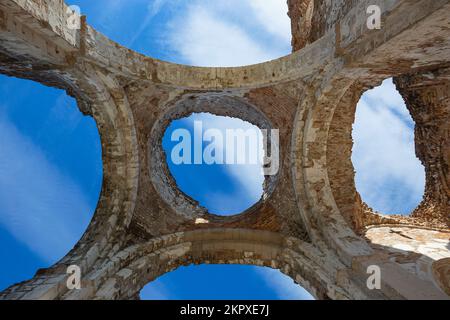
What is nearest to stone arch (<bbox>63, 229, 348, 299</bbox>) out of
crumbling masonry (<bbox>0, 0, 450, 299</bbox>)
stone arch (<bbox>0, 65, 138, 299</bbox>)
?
crumbling masonry (<bbox>0, 0, 450, 299</bbox>)

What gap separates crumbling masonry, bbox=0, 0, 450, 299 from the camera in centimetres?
415

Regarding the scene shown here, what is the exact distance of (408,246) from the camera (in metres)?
5.02

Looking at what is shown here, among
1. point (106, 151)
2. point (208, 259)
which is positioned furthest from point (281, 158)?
point (106, 151)

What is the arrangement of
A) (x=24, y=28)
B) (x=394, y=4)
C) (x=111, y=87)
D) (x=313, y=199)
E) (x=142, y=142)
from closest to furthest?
(x=394, y=4) < (x=24, y=28) < (x=111, y=87) < (x=313, y=199) < (x=142, y=142)

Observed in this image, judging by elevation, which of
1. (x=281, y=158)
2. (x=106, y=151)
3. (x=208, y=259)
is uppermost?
(x=106, y=151)

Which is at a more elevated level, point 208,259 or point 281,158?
A: point 281,158

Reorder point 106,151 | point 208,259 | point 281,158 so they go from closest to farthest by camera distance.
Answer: point 106,151 → point 208,259 → point 281,158

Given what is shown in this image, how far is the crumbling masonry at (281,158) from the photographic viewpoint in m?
4.15

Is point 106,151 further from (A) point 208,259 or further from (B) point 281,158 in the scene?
(B) point 281,158

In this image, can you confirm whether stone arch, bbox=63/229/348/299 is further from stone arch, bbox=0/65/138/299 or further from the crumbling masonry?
stone arch, bbox=0/65/138/299

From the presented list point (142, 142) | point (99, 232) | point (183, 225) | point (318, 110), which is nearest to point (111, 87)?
point (142, 142)

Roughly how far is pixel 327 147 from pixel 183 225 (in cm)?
324

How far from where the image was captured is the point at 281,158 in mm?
6480

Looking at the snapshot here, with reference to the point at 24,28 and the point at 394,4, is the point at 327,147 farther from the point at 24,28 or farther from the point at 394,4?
the point at 24,28
